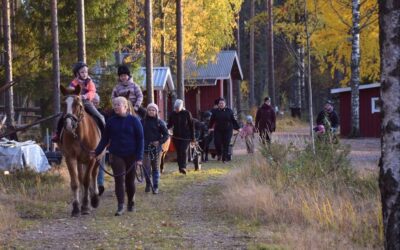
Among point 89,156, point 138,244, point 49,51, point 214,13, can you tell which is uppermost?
point 214,13

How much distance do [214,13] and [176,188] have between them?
23.3 meters

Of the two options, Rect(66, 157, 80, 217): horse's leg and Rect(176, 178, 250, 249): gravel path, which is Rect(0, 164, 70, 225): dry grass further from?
Rect(176, 178, 250, 249): gravel path

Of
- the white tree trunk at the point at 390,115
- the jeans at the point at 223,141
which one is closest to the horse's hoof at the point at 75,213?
the white tree trunk at the point at 390,115

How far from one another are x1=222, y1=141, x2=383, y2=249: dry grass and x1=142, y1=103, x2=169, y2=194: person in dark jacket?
1.48 meters

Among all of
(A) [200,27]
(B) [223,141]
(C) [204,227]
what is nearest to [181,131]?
(B) [223,141]

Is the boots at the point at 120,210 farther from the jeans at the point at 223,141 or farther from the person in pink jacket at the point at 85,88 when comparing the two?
the jeans at the point at 223,141

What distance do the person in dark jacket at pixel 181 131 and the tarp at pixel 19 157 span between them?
3149mm

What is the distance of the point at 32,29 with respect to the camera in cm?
2489

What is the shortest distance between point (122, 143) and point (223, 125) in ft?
34.3

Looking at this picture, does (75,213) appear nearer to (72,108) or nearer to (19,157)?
(72,108)

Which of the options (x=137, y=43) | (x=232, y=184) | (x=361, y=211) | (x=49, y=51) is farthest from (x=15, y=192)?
(x=137, y=43)

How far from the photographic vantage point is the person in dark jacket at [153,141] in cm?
1334

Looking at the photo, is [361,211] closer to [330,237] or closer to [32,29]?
[330,237]

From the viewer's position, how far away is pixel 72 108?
9.99 metres
